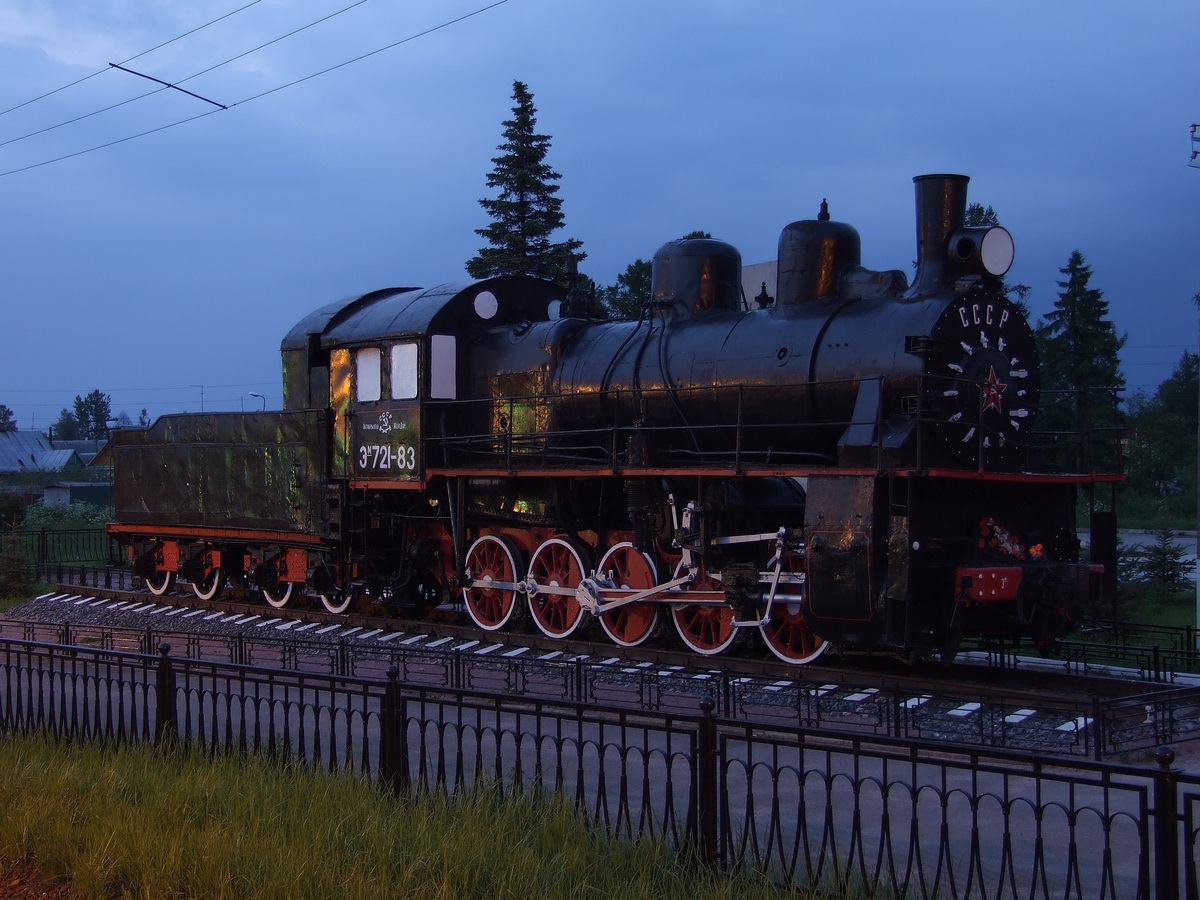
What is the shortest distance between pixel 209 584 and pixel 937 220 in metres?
13.0

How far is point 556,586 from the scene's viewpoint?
46.3 feet

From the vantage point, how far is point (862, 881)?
5535mm

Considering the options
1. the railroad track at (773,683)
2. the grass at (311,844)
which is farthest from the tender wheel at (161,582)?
the grass at (311,844)

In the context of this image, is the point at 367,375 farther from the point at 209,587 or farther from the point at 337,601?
the point at 209,587

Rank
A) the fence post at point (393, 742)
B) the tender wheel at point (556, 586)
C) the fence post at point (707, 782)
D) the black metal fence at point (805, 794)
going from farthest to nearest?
the tender wheel at point (556, 586), the fence post at point (393, 742), the fence post at point (707, 782), the black metal fence at point (805, 794)

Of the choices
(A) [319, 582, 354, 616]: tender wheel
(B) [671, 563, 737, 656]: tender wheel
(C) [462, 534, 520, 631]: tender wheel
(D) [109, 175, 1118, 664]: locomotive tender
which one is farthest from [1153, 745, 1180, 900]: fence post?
(A) [319, 582, 354, 616]: tender wheel

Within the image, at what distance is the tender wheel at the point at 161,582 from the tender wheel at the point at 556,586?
8477 millimetres

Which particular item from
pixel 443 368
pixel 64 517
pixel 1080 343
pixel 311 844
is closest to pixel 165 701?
pixel 311 844

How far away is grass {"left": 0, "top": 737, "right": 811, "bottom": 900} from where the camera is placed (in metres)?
5.54

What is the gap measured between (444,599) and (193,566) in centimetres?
A: 468

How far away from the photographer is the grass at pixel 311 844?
554 centimetres

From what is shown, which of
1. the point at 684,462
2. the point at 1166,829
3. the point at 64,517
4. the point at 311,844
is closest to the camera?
the point at 1166,829

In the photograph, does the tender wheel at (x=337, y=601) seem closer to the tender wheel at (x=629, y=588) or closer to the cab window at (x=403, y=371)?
the cab window at (x=403, y=371)

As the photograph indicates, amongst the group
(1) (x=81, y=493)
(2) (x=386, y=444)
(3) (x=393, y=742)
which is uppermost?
(2) (x=386, y=444)
